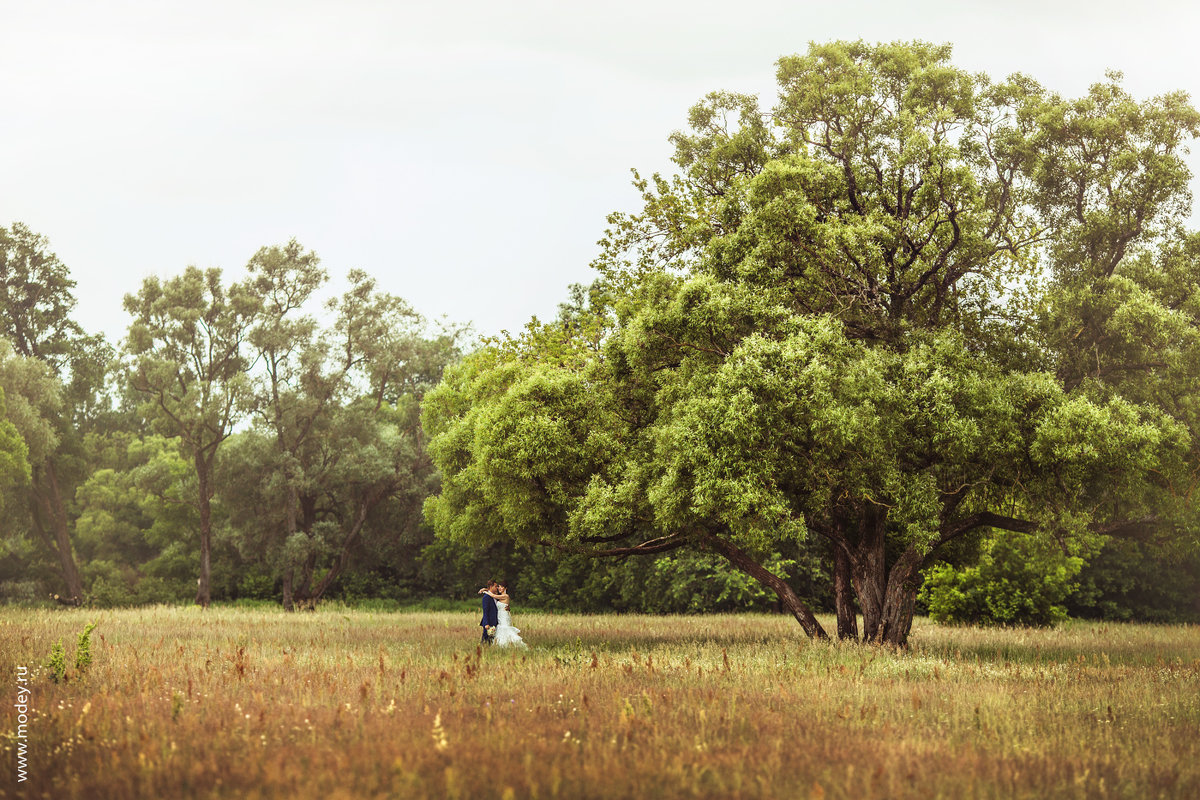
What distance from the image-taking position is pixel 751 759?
26.5 feet

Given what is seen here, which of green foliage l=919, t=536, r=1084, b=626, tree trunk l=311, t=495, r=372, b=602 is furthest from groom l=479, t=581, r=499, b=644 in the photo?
tree trunk l=311, t=495, r=372, b=602

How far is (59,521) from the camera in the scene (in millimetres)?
50562

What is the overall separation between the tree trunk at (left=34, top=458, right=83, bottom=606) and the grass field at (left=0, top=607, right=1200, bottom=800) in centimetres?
3849

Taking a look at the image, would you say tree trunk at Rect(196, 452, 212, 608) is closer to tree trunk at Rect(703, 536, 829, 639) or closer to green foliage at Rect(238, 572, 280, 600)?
green foliage at Rect(238, 572, 280, 600)

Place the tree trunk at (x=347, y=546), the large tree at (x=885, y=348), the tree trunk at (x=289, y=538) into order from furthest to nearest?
the tree trunk at (x=347, y=546), the tree trunk at (x=289, y=538), the large tree at (x=885, y=348)

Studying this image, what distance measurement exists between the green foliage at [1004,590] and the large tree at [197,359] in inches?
1368

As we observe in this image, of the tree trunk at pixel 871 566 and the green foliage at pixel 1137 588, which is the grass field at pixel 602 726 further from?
the green foliage at pixel 1137 588

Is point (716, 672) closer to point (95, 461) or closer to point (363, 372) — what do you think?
point (363, 372)

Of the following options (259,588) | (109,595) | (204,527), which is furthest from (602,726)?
(109,595)

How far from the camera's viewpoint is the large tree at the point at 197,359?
43844mm

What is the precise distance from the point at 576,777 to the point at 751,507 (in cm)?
1054

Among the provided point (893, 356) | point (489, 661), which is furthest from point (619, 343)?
point (489, 661)

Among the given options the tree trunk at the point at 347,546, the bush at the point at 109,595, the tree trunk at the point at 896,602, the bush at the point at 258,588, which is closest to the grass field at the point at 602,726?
the tree trunk at the point at 896,602

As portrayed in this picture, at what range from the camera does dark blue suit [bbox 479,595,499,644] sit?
20422 mm
